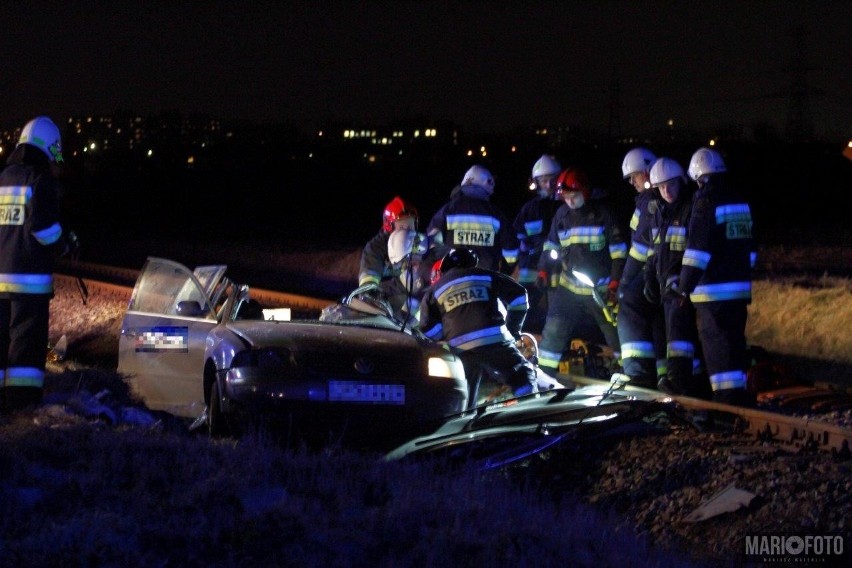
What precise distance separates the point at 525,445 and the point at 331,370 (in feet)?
4.16

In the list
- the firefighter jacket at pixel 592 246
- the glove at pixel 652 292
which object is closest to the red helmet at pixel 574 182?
the firefighter jacket at pixel 592 246

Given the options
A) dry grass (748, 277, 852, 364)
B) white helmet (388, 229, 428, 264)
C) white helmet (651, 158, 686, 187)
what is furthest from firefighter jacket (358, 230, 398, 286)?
dry grass (748, 277, 852, 364)

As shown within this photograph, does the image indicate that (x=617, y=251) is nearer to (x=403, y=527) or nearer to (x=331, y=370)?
(x=331, y=370)

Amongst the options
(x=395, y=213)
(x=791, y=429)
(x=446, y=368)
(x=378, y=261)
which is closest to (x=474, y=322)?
(x=446, y=368)

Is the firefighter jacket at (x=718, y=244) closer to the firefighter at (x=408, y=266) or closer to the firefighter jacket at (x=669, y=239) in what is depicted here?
the firefighter jacket at (x=669, y=239)

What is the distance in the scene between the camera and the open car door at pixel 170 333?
26.5 ft

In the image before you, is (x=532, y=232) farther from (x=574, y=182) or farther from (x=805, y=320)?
(x=805, y=320)

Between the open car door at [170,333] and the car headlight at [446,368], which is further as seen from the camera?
the open car door at [170,333]

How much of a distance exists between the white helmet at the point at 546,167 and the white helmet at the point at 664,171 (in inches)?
97.8

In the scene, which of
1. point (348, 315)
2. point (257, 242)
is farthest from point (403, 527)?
point (257, 242)

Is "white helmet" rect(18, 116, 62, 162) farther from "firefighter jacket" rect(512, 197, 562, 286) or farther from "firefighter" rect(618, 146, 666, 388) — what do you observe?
"firefighter jacket" rect(512, 197, 562, 286)

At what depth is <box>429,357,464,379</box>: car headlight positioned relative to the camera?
23.9ft

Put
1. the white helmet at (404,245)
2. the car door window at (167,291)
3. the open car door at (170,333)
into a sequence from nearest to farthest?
the open car door at (170,333), the car door window at (167,291), the white helmet at (404,245)

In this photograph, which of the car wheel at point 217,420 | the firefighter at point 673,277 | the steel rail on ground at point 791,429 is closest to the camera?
the steel rail on ground at point 791,429
